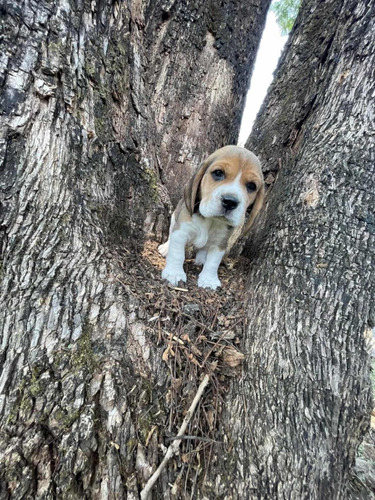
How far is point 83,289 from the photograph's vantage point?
78.8 inches

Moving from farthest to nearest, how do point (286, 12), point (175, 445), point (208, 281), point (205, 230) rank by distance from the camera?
point (286, 12)
point (205, 230)
point (208, 281)
point (175, 445)

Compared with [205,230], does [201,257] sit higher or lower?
lower

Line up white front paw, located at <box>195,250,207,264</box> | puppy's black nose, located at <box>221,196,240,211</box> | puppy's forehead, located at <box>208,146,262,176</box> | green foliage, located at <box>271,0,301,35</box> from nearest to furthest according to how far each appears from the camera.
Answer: puppy's black nose, located at <box>221,196,240,211</box>
puppy's forehead, located at <box>208,146,262,176</box>
white front paw, located at <box>195,250,207,264</box>
green foliage, located at <box>271,0,301,35</box>

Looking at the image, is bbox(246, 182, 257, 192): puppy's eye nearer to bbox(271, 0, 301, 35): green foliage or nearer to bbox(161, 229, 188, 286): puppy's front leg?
bbox(161, 229, 188, 286): puppy's front leg

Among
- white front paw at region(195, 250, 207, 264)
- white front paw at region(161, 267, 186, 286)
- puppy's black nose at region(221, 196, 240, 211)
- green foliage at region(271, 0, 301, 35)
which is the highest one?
green foliage at region(271, 0, 301, 35)

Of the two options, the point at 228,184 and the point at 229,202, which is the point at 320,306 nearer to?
the point at 229,202

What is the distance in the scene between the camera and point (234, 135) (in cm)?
456

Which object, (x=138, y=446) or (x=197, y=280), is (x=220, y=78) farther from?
(x=138, y=446)

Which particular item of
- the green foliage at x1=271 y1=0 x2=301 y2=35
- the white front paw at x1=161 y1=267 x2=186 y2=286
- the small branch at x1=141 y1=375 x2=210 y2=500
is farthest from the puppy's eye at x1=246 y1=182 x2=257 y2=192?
the green foliage at x1=271 y1=0 x2=301 y2=35

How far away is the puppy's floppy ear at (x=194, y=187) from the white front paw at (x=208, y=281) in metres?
0.64

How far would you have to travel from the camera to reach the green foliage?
281 inches

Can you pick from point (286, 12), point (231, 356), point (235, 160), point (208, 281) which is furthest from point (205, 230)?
point (286, 12)

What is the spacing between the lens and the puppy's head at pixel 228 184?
272 cm

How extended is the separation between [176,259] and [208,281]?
1.21 ft
